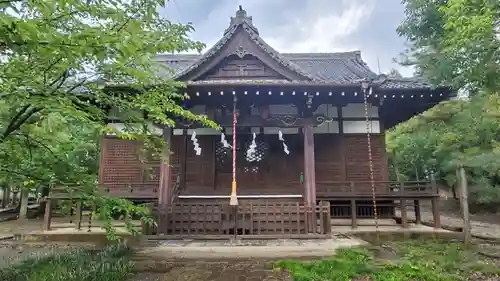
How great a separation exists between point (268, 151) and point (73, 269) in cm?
686

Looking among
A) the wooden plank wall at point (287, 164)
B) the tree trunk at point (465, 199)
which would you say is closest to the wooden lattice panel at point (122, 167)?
the wooden plank wall at point (287, 164)

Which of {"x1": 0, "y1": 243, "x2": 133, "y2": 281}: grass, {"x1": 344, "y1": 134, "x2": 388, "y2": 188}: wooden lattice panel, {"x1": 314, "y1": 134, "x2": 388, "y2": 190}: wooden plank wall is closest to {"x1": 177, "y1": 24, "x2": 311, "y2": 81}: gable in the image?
{"x1": 314, "y1": 134, "x2": 388, "y2": 190}: wooden plank wall

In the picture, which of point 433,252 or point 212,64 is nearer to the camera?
point 433,252

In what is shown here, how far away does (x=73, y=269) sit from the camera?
4715mm

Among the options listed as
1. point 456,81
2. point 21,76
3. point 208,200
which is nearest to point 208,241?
point 208,200

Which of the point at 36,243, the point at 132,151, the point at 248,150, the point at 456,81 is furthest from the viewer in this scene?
the point at 132,151

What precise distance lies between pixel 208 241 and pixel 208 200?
2372 millimetres

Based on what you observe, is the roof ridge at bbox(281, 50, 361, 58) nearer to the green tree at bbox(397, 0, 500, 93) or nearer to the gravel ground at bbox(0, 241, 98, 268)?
the green tree at bbox(397, 0, 500, 93)

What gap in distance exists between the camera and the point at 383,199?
1004cm

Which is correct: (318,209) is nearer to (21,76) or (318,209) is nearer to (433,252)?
(433,252)

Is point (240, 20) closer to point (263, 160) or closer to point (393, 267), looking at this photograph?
point (263, 160)

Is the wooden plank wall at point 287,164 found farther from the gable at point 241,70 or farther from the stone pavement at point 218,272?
the stone pavement at point 218,272

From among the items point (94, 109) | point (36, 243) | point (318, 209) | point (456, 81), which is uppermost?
point (456, 81)

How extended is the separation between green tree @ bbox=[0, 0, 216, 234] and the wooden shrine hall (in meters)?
3.62
